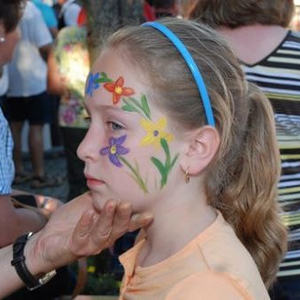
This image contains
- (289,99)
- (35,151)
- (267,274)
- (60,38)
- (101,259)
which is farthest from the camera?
(35,151)

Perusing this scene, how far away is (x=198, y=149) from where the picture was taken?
1.57 metres

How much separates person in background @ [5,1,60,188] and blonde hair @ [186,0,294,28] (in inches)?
143

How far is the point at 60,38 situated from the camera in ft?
13.8

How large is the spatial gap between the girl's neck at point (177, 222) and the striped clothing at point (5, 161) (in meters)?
0.64

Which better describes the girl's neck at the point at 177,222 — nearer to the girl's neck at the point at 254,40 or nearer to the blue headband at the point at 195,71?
the blue headband at the point at 195,71

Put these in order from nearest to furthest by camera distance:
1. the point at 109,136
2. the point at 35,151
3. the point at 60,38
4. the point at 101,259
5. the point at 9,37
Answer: the point at 109,136, the point at 9,37, the point at 101,259, the point at 60,38, the point at 35,151

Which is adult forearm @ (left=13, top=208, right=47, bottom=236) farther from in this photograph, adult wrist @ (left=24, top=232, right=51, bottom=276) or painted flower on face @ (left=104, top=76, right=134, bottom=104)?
painted flower on face @ (left=104, top=76, right=134, bottom=104)

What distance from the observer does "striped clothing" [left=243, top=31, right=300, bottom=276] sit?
217 cm

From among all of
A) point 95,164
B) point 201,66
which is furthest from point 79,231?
point 201,66

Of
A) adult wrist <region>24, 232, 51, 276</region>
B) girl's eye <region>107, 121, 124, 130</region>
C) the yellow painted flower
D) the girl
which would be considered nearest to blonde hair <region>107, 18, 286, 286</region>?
the girl

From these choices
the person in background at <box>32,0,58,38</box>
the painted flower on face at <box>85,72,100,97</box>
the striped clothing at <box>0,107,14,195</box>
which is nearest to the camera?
the painted flower on face at <box>85,72,100,97</box>

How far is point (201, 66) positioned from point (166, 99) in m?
0.11

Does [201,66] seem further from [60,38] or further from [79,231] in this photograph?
[60,38]

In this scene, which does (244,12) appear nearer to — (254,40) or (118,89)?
(254,40)
